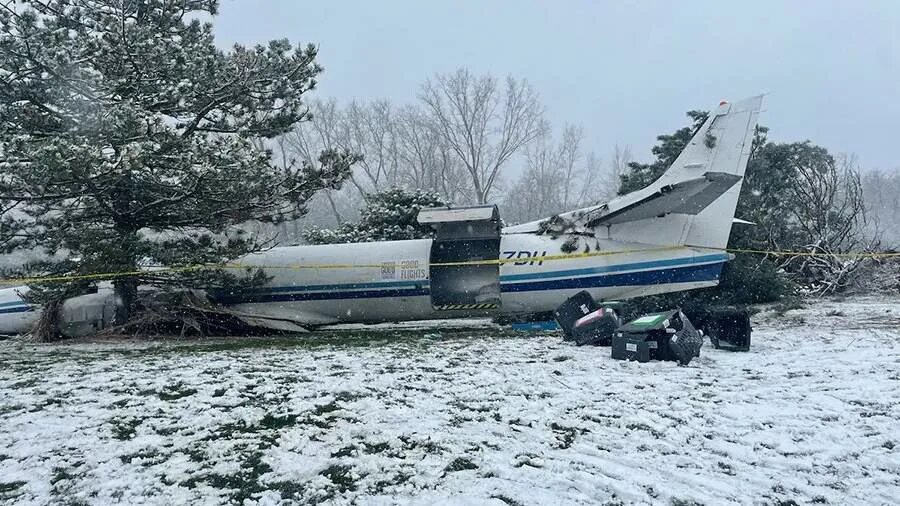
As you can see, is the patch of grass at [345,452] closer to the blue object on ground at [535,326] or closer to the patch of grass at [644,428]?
the patch of grass at [644,428]

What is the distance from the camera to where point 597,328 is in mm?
8211

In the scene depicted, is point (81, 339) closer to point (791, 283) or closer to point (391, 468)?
point (391, 468)

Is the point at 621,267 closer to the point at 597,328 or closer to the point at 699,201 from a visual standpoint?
the point at 699,201

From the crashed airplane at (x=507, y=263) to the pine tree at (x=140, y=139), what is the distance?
139 cm

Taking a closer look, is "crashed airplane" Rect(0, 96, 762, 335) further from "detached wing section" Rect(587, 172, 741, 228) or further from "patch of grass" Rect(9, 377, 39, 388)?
"patch of grass" Rect(9, 377, 39, 388)

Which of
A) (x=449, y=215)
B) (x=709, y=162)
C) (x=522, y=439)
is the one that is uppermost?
(x=709, y=162)

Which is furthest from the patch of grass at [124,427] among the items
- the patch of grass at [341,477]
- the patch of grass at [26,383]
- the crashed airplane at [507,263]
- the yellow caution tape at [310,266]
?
the crashed airplane at [507,263]

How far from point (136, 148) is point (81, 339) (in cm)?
433

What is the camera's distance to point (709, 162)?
1078cm

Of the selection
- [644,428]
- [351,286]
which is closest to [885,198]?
[351,286]

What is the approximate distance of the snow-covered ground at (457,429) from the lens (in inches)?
128

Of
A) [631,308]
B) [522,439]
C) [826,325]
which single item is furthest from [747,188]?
[522,439]

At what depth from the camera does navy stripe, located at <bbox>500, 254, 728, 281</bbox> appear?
10766 mm

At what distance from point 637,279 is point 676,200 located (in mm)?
1766
